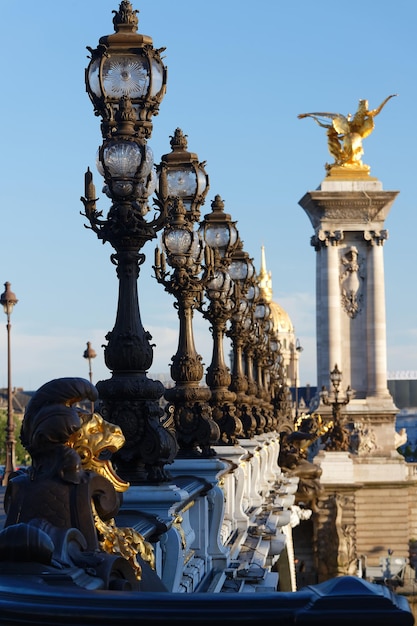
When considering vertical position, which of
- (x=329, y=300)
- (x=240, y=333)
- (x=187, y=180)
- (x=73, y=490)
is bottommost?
(x=73, y=490)

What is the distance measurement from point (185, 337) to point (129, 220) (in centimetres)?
430

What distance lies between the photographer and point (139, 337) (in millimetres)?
10148

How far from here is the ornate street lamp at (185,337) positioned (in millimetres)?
13992

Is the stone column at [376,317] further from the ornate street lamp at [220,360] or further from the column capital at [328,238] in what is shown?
the ornate street lamp at [220,360]

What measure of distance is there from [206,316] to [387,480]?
5250 cm

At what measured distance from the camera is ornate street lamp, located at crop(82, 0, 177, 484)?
10023 millimetres

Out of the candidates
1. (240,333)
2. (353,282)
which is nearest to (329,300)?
(353,282)

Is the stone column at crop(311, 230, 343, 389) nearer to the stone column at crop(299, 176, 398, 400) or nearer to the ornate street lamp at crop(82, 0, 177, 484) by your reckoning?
the stone column at crop(299, 176, 398, 400)

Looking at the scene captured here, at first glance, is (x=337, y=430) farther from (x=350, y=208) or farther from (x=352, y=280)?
(x=350, y=208)

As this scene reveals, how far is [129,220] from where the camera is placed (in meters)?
10.2

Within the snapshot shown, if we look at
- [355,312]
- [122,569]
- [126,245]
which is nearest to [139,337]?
[126,245]

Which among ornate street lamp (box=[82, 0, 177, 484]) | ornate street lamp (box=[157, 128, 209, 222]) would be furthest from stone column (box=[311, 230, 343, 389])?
ornate street lamp (box=[82, 0, 177, 484])

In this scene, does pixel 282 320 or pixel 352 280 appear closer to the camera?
pixel 352 280

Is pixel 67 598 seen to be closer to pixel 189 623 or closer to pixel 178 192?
pixel 189 623
